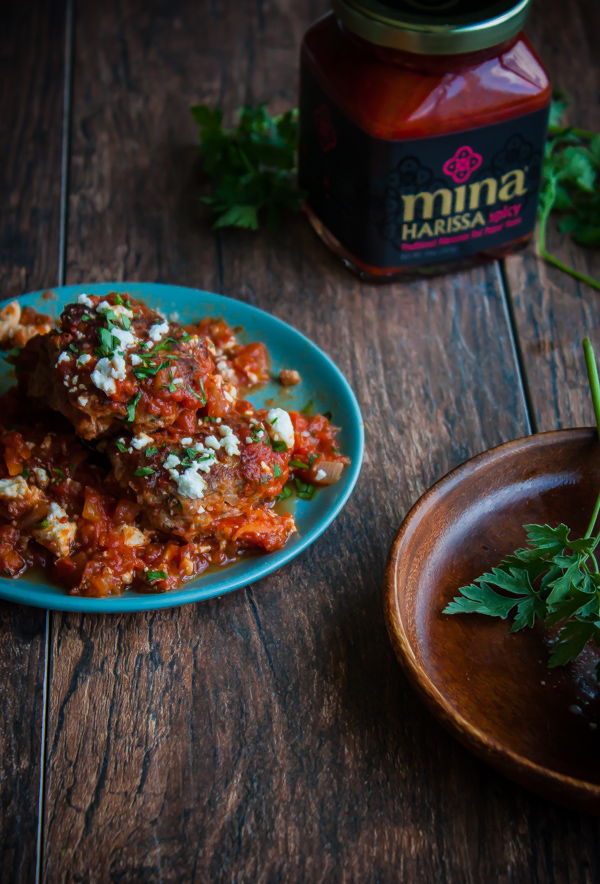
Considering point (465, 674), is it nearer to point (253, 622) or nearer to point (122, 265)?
point (253, 622)

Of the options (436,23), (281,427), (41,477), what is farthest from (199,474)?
(436,23)

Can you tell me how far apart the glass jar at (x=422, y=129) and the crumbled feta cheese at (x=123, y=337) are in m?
0.78

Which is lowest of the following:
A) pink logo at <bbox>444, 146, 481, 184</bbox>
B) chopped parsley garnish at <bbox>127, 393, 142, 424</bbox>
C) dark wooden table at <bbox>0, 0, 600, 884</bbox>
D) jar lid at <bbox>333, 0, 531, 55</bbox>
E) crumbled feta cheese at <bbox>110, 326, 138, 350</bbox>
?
dark wooden table at <bbox>0, 0, 600, 884</bbox>

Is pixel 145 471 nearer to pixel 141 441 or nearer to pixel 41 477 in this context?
pixel 141 441

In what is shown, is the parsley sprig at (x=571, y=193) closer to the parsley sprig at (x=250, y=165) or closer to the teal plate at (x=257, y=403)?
the parsley sprig at (x=250, y=165)

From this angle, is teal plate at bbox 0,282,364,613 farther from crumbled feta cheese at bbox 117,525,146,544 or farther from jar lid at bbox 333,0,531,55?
jar lid at bbox 333,0,531,55

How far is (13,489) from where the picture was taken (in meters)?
1.60

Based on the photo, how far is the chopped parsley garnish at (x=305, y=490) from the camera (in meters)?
1.72

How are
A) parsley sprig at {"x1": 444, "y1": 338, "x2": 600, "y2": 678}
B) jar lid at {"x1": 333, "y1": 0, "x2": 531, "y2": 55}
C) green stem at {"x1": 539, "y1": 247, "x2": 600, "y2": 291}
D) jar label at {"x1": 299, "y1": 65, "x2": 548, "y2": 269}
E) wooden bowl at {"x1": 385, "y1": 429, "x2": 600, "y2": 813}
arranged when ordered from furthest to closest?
green stem at {"x1": 539, "y1": 247, "x2": 600, "y2": 291}, jar label at {"x1": 299, "y1": 65, "x2": 548, "y2": 269}, jar lid at {"x1": 333, "y1": 0, "x2": 531, "y2": 55}, parsley sprig at {"x1": 444, "y1": 338, "x2": 600, "y2": 678}, wooden bowl at {"x1": 385, "y1": 429, "x2": 600, "y2": 813}

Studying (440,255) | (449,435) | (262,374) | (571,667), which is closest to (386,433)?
(449,435)

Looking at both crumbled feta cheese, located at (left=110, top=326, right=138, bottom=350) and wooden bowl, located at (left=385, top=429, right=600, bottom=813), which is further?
crumbled feta cheese, located at (left=110, top=326, right=138, bottom=350)

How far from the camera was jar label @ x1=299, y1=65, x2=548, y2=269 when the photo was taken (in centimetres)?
201

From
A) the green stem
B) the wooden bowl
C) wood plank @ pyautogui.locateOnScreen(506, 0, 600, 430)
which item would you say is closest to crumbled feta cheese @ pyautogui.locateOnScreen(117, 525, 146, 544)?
the wooden bowl

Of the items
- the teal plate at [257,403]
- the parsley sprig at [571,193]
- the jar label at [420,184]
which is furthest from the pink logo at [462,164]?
the teal plate at [257,403]
